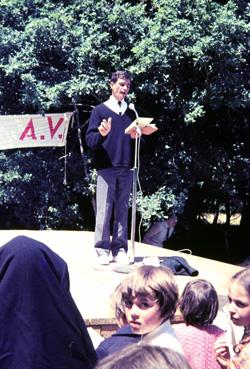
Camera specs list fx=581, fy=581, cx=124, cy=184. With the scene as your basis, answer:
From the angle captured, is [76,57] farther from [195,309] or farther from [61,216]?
[195,309]

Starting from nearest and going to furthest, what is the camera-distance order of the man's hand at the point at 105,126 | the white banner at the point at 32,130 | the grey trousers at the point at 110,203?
the man's hand at the point at 105,126 < the grey trousers at the point at 110,203 < the white banner at the point at 32,130

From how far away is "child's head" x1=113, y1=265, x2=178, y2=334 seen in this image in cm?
226

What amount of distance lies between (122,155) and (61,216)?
3.85 m

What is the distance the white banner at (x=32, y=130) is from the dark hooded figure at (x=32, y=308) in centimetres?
653

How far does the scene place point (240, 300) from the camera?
8.10 ft

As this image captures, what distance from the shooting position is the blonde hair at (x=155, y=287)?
2.26 metres

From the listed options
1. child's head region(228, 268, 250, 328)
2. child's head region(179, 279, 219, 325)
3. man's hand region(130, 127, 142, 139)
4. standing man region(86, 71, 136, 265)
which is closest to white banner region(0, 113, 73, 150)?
standing man region(86, 71, 136, 265)

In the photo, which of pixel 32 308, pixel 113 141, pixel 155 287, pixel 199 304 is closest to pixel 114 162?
pixel 113 141

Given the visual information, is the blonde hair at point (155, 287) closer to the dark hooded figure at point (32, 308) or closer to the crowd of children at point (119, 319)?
the crowd of children at point (119, 319)

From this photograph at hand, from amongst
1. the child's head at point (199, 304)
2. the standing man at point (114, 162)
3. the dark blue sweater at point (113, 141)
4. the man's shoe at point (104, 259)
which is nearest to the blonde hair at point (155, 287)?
the child's head at point (199, 304)

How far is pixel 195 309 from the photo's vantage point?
273 centimetres

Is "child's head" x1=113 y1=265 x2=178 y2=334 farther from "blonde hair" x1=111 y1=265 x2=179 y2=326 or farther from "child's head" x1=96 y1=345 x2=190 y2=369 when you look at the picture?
"child's head" x1=96 y1=345 x2=190 y2=369

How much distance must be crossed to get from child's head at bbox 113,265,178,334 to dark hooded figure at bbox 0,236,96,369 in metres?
0.46

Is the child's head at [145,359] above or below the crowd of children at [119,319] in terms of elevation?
Result: above
